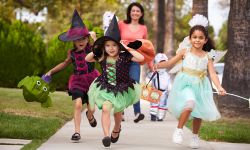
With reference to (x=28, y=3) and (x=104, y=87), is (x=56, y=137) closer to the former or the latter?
(x=104, y=87)

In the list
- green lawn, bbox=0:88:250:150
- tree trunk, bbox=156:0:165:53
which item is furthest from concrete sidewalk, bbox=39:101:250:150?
tree trunk, bbox=156:0:165:53

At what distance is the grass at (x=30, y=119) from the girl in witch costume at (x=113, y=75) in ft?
3.49

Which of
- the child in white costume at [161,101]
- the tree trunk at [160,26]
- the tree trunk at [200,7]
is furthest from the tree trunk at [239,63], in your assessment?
the tree trunk at [160,26]

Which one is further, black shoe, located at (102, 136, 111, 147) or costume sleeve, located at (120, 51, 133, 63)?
costume sleeve, located at (120, 51, 133, 63)

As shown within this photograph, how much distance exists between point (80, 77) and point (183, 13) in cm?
5438

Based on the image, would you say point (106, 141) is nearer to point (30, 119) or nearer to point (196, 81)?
point (196, 81)

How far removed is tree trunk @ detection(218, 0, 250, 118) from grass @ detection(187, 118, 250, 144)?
0.48 meters

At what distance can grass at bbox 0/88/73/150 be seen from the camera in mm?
9961

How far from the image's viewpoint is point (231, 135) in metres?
11.0

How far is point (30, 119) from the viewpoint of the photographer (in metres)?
12.2

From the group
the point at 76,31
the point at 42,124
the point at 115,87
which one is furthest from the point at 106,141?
the point at 42,124

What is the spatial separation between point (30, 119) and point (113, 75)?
11.5 feet

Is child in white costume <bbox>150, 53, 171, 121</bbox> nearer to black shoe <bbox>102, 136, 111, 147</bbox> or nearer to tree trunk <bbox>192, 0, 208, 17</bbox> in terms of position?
tree trunk <bbox>192, 0, 208, 17</bbox>

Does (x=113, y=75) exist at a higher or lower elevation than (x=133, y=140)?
higher
